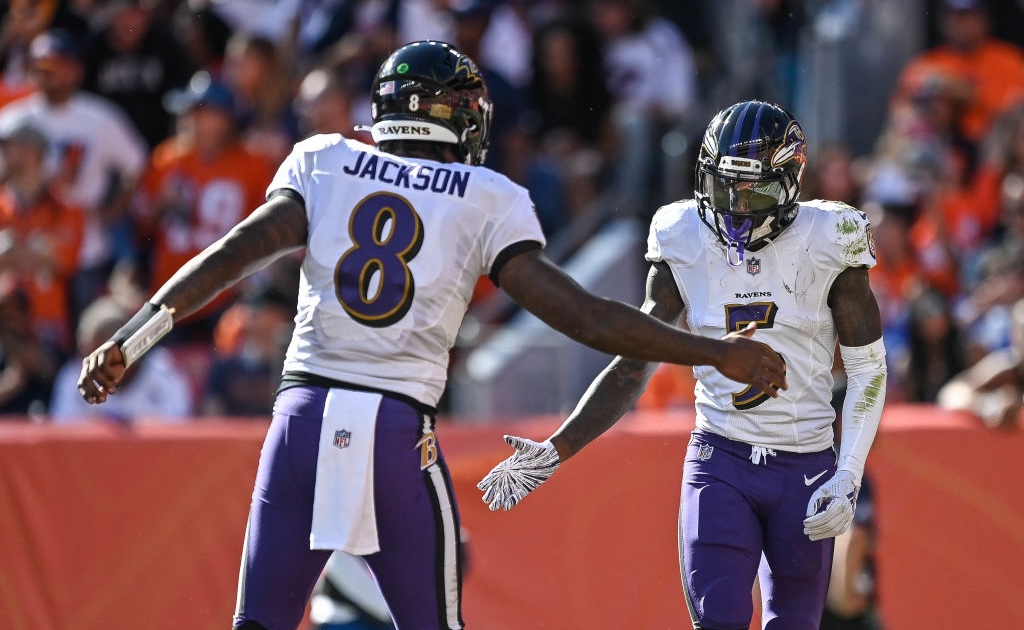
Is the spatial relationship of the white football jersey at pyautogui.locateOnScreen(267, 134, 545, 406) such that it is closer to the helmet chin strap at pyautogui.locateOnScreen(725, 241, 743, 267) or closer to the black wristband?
the black wristband

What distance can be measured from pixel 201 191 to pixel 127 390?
6.04ft

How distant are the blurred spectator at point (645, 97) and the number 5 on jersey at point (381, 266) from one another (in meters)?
5.73

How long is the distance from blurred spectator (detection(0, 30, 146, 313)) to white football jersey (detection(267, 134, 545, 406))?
555 centimetres

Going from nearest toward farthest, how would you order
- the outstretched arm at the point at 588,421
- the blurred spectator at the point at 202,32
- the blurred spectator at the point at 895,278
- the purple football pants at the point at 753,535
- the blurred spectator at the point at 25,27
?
the purple football pants at the point at 753,535 → the outstretched arm at the point at 588,421 → the blurred spectator at the point at 895,278 → the blurred spectator at the point at 25,27 → the blurred spectator at the point at 202,32

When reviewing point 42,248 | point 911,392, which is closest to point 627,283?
point 911,392

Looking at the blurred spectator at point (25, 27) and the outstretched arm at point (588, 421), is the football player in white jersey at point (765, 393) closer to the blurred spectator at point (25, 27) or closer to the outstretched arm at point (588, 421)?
the outstretched arm at point (588, 421)

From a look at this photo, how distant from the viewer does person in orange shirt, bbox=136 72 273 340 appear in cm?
948

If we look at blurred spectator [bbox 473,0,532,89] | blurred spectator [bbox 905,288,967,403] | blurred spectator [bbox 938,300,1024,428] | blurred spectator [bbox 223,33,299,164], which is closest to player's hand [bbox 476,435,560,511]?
blurred spectator [bbox 938,300,1024,428]

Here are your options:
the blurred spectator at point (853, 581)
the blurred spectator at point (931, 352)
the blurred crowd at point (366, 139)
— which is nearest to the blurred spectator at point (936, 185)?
the blurred crowd at point (366, 139)

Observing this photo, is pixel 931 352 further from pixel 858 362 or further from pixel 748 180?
pixel 748 180

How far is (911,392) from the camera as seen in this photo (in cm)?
838

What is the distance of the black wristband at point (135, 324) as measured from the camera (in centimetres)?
421

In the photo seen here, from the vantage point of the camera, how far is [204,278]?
14.0ft

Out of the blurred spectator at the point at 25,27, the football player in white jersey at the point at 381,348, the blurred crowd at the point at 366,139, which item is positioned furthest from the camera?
the blurred spectator at the point at 25,27
